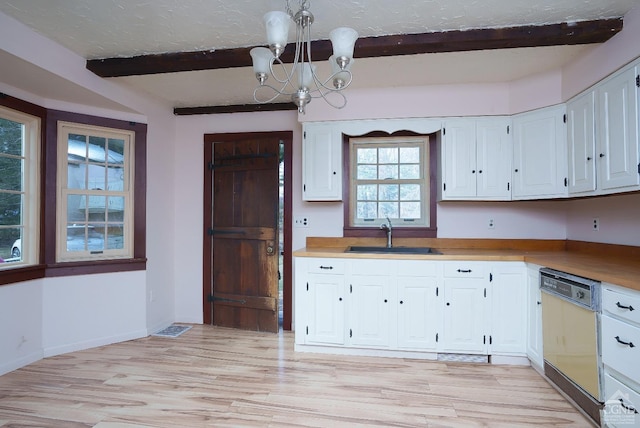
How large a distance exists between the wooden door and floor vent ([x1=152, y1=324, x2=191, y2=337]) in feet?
0.92

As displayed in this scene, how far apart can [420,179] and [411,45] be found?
142cm

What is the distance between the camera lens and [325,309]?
2922mm

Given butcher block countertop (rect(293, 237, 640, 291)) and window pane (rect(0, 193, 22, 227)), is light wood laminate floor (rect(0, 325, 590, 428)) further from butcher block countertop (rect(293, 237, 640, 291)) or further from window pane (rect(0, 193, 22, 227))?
window pane (rect(0, 193, 22, 227))

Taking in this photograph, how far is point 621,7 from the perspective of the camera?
2.04 meters

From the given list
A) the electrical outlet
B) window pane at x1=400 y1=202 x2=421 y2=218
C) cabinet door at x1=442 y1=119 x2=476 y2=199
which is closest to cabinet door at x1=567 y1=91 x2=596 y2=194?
cabinet door at x1=442 y1=119 x2=476 y2=199

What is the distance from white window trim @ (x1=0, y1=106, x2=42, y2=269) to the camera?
277 centimetres

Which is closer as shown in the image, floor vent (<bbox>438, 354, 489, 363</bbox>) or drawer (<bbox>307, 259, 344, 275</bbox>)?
floor vent (<bbox>438, 354, 489, 363</bbox>)

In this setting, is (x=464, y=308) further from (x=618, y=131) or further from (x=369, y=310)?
(x=618, y=131)

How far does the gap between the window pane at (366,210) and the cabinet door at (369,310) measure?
84 cm

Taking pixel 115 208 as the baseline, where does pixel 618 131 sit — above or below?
above

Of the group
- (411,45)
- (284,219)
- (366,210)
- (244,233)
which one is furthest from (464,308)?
(244,233)

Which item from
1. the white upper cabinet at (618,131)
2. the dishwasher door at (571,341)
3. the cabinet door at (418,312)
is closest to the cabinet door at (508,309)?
the dishwasher door at (571,341)

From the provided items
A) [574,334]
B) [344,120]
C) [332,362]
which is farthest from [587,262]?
[344,120]

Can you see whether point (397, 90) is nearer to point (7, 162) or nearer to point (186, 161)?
point (186, 161)
